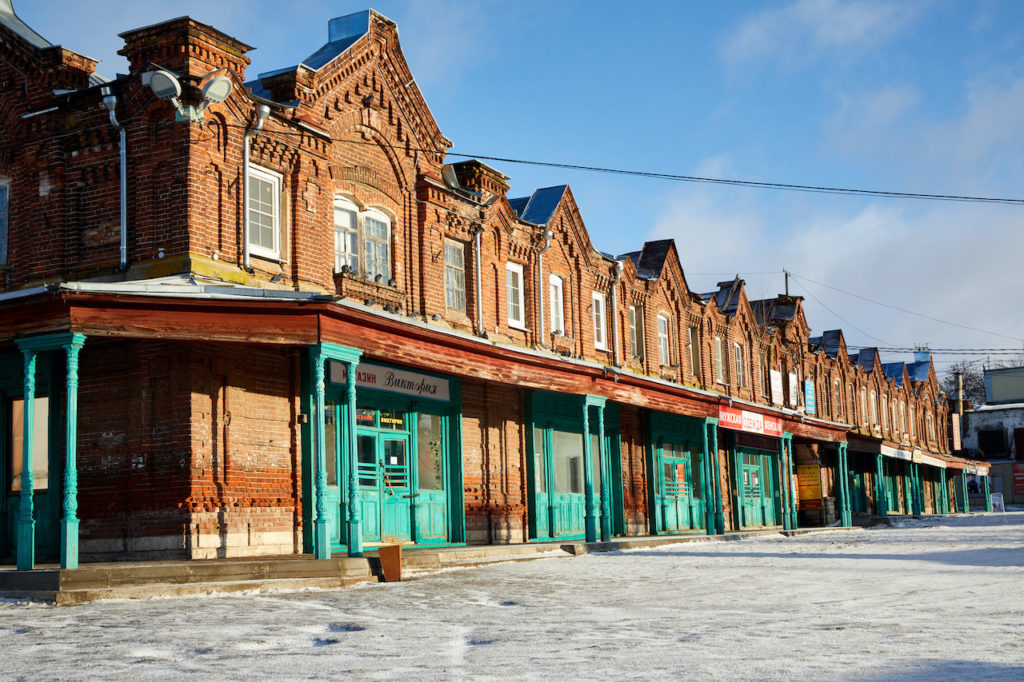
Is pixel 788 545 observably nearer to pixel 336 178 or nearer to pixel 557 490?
pixel 557 490

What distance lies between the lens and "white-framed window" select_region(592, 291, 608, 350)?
25.0 meters

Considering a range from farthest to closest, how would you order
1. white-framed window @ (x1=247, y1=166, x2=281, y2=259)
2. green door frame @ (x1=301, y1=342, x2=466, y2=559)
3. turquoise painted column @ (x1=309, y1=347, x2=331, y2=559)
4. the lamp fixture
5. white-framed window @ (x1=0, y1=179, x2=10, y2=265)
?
1. white-framed window @ (x1=0, y1=179, x2=10, y2=265)
2. white-framed window @ (x1=247, y1=166, x2=281, y2=259)
3. the lamp fixture
4. green door frame @ (x1=301, y1=342, x2=466, y2=559)
5. turquoise painted column @ (x1=309, y1=347, x2=331, y2=559)

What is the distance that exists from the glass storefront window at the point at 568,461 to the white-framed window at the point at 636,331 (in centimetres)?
369

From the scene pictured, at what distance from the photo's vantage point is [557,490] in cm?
2253

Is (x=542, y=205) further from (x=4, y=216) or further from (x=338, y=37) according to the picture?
(x=4, y=216)

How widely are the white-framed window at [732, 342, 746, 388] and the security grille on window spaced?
1672 cm

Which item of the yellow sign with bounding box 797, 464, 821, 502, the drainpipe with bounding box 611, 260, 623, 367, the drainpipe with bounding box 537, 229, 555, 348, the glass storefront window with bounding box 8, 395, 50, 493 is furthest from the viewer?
the yellow sign with bounding box 797, 464, 821, 502

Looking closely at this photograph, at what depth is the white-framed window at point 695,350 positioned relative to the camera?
30.0 meters

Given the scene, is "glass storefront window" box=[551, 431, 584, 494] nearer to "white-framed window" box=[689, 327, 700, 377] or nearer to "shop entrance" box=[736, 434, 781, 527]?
"white-framed window" box=[689, 327, 700, 377]

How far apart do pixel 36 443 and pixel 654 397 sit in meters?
12.9

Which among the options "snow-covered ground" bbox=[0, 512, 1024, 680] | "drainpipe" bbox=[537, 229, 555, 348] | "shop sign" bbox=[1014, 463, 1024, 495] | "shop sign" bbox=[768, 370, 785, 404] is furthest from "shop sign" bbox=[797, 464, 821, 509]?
"shop sign" bbox=[1014, 463, 1024, 495]

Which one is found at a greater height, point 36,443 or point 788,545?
point 36,443

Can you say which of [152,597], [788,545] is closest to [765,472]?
[788,545]

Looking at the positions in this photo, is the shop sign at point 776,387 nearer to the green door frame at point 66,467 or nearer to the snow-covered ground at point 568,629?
the snow-covered ground at point 568,629
